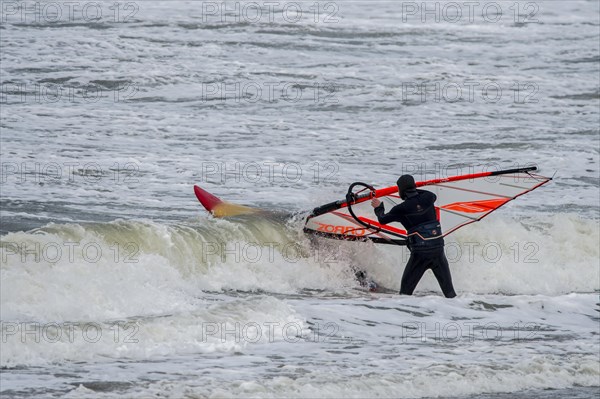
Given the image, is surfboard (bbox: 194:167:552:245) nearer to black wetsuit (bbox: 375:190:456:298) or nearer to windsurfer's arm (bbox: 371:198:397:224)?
black wetsuit (bbox: 375:190:456:298)

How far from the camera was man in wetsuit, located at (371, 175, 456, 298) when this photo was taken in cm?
1093

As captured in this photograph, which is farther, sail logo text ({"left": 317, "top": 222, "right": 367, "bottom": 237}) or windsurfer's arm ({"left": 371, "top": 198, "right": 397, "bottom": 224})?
sail logo text ({"left": 317, "top": 222, "right": 367, "bottom": 237})

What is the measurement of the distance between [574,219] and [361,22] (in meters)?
16.9

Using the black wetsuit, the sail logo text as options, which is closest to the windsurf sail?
the sail logo text

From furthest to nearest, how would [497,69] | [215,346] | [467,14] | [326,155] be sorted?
[467,14]
[497,69]
[326,155]
[215,346]

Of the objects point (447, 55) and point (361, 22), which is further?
point (361, 22)

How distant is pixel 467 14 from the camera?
34.3m

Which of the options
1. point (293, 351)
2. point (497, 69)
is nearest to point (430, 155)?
point (497, 69)

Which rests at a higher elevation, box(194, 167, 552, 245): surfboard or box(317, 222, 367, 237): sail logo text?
box(194, 167, 552, 245): surfboard

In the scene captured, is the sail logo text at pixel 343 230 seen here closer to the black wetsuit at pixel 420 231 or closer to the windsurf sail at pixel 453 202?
the windsurf sail at pixel 453 202

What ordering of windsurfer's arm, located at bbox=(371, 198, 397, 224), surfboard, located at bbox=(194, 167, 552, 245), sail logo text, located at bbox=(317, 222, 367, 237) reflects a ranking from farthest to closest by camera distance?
sail logo text, located at bbox=(317, 222, 367, 237) → surfboard, located at bbox=(194, 167, 552, 245) → windsurfer's arm, located at bbox=(371, 198, 397, 224)

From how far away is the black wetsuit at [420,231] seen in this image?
11.0 meters

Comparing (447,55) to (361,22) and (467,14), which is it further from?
(467,14)

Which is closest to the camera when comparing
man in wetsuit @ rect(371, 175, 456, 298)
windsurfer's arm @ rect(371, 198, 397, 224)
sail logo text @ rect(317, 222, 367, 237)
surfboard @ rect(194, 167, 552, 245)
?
windsurfer's arm @ rect(371, 198, 397, 224)
